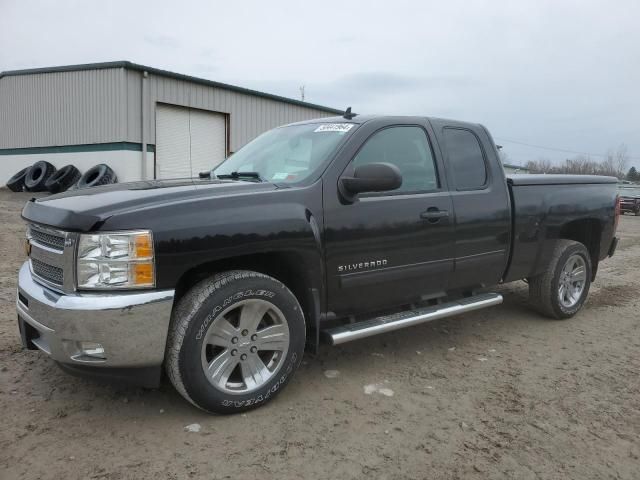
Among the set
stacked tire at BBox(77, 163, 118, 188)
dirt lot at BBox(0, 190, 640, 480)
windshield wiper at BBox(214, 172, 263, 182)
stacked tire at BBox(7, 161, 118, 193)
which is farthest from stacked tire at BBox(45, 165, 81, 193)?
windshield wiper at BBox(214, 172, 263, 182)

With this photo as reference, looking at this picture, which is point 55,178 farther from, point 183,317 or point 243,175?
point 183,317

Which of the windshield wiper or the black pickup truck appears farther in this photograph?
the windshield wiper

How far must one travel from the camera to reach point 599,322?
5.23 meters

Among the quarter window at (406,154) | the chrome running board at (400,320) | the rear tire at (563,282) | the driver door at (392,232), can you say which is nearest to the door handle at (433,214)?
the driver door at (392,232)

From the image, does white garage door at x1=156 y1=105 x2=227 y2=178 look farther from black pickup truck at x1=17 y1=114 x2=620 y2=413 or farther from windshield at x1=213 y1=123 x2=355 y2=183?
black pickup truck at x1=17 y1=114 x2=620 y2=413

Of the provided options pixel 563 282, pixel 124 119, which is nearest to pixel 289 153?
pixel 563 282

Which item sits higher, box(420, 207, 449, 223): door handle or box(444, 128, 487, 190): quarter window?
box(444, 128, 487, 190): quarter window

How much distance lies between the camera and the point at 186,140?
58.1ft

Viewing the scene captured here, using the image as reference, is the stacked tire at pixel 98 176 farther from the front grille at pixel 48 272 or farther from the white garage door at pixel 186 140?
the front grille at pixel 48 272

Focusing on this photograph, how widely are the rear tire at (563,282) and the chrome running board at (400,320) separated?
97cm

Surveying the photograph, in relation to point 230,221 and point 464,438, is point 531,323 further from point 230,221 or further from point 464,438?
point 230,221

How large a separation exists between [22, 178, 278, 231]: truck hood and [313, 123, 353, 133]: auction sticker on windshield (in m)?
0.82

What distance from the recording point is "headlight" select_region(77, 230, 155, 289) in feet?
8.66

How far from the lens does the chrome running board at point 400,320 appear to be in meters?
3.41
